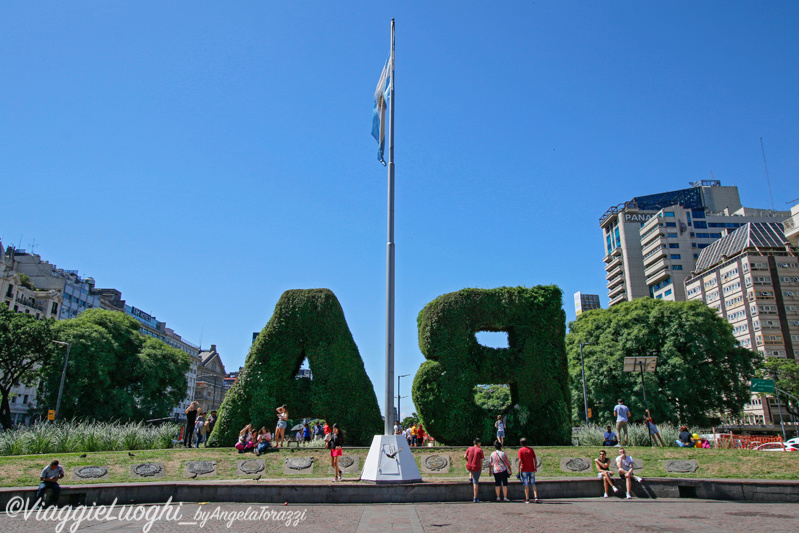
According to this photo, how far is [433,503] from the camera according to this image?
37.6 feet

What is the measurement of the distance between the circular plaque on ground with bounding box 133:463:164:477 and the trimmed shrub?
18.7 ft

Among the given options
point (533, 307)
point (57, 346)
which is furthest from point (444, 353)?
point (57, 346)

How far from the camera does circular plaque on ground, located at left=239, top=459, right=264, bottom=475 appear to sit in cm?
1478

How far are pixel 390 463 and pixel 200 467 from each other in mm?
6120

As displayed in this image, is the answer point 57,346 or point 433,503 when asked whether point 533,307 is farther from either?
point 57,346

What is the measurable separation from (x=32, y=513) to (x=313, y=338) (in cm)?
1152

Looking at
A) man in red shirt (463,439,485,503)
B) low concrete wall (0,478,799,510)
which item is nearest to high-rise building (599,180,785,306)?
low concrete wall (0,478,799,510)

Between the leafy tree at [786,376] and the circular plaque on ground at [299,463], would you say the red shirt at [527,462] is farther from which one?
the leafy tree at [786,376]

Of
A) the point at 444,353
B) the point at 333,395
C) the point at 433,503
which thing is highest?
the point at 444,353

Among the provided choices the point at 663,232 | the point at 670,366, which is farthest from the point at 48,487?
the point at 663,232

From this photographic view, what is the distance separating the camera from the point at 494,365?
832 inches

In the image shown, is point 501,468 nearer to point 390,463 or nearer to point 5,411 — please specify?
point 390,463

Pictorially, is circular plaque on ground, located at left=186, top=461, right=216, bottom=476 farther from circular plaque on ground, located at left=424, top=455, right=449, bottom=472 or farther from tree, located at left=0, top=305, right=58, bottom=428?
tree, located at left=0, top=305, right=58, bottom=428

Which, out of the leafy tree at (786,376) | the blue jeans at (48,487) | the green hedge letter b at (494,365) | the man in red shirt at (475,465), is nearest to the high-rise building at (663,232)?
the leafy tree at (786,376)
